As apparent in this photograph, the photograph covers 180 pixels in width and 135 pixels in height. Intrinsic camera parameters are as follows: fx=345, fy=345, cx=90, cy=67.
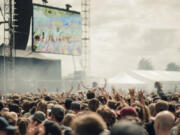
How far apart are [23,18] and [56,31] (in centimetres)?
420

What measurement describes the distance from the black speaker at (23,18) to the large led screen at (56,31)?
2.29ft

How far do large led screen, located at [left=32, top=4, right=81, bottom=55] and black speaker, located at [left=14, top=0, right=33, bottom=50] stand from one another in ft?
2.29

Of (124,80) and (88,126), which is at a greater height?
(88,126)

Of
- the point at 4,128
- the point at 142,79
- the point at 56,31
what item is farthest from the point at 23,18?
the point at 4,128

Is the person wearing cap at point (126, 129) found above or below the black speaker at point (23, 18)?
below

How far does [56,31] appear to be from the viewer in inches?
1312

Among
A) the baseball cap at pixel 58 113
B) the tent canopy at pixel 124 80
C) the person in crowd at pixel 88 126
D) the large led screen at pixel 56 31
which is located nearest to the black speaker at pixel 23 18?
the large led screen at pixel 56 31

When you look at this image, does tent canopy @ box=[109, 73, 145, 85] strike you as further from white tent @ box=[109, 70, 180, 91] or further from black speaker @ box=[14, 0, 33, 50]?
black speaker @ box=[14, 0, 33, 50]

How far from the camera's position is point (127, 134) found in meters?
1.97

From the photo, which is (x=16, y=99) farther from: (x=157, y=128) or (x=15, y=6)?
(x=15, y=6)

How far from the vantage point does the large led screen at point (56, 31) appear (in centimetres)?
3148

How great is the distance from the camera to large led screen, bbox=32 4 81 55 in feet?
103

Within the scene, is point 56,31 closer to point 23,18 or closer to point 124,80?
point 23,18

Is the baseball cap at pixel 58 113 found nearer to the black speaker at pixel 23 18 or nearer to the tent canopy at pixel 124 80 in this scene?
the black speaker at pixel 23 18
